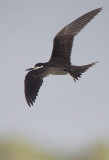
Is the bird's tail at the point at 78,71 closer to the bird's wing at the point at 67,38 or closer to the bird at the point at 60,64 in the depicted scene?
the bird at the point at 60,64

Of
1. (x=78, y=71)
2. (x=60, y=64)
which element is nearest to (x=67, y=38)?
(x=60, y=64)

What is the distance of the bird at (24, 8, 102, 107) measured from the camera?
68.7ft

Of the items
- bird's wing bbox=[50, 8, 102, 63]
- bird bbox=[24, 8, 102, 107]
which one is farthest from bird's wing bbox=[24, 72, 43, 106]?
bird's wing bbox=[50, 8, 102, 63]

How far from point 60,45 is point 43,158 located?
16532 millimetres

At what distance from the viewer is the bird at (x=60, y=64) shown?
68.7 feet

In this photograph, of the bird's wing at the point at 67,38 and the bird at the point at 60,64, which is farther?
the bird's wing at the point at 67,38

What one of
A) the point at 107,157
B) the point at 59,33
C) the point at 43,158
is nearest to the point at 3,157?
the point at 43,158

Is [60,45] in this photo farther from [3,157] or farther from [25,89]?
[3,157]

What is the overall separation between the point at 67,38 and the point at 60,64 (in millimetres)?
1068

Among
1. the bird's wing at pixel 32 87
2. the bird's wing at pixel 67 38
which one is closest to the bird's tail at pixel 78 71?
the bird's wing at pixel 32 87

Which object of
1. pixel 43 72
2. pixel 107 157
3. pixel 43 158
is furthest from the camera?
pixel 43 158

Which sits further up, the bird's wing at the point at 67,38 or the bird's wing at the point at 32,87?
the bird's wing at the point at 67,38

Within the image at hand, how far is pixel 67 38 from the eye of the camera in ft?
75.0

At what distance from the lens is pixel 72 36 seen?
22.9 metres
